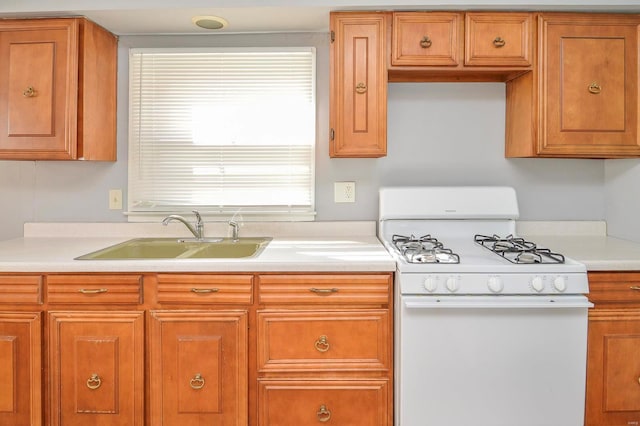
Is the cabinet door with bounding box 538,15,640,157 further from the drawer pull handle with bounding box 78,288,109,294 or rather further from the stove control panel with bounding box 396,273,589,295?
the drawer pull handle with bounding box 78,288,109,294

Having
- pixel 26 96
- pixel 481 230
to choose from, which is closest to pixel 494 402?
pixel 481 230

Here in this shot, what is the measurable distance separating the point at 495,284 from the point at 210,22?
1.80 meters

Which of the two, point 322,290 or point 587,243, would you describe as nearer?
point 322,290

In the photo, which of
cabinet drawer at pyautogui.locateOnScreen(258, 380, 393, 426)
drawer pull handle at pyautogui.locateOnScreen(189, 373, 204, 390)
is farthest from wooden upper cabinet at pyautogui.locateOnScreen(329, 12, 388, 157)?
drawer pull handle at pyautogui.locateOnScreen(189, 373, 204, 390)

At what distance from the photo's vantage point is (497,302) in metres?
1.52

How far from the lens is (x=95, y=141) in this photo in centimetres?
213

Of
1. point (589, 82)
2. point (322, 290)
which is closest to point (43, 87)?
point (322, 290)

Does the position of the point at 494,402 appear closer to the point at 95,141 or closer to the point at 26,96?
the point at 95,141

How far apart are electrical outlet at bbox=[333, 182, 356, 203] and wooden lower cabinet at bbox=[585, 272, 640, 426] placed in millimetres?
1160

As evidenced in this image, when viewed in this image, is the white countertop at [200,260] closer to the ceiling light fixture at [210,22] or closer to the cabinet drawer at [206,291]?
the cabinet drawer at [206,291]

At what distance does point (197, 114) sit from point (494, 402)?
196cm

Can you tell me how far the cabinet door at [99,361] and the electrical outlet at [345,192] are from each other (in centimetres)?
115

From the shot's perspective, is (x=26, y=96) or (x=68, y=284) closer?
(x=68, y=284)

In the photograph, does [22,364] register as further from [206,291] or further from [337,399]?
[337,399]
